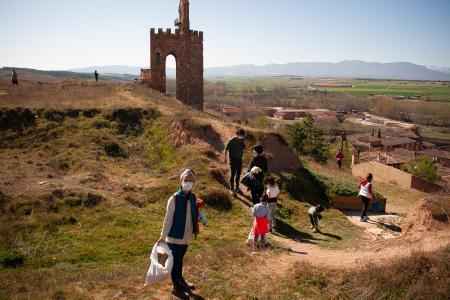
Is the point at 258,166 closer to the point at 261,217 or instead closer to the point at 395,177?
the point at 261,217

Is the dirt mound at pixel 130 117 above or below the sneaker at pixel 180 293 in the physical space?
above

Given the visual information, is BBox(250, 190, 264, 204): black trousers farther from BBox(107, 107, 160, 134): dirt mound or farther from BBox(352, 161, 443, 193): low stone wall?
BBox(352, 161, 443, 193): low stone wall

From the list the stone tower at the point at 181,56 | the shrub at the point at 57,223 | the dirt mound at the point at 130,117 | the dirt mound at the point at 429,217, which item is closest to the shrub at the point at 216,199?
the shrub at the point at 57,223

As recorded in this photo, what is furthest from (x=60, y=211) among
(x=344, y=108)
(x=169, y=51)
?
(x=344, y=108)

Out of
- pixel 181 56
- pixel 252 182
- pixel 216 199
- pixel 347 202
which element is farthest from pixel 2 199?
pixel 181 56

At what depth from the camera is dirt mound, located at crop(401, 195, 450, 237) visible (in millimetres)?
9187

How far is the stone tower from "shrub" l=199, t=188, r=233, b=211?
19.1 metres

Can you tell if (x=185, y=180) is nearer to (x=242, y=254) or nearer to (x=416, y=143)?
(x=242, y=254)

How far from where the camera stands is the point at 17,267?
801cm

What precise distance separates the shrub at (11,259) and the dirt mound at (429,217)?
882cm

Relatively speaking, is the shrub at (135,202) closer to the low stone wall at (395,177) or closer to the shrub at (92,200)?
the shrub at (92,200)

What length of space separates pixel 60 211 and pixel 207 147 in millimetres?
6473

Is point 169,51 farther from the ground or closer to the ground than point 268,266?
farther from the ground

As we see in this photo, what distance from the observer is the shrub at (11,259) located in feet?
26.6
